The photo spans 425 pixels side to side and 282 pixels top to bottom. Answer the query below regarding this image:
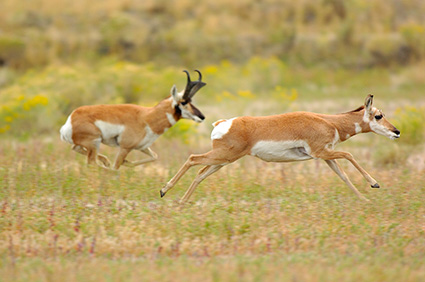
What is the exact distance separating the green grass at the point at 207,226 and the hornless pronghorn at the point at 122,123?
0.50 metres

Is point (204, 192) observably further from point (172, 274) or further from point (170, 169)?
point (172, 274)

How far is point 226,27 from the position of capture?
36.6m

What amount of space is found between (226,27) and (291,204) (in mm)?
27630

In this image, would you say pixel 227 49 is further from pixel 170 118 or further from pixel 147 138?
pixel 147 138

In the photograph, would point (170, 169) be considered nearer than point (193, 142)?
Yes

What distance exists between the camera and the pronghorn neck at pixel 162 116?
11.9 metres

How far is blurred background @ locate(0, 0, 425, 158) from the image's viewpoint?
78.0 feet

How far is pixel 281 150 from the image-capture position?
10.0m

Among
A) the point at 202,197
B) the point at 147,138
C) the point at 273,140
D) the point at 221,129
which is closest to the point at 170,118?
the point at 147,138

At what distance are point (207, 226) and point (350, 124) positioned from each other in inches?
124

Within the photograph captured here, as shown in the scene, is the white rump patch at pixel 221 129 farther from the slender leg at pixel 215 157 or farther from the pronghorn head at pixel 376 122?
the pronghorn head at pixel 376 122

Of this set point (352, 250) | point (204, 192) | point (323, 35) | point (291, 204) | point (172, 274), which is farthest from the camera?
point (323, 35)

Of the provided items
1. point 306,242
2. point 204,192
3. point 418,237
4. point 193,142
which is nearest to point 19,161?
point 204,192

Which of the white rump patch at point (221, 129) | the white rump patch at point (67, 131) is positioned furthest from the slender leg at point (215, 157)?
the white rump patch at point (67, 131)
